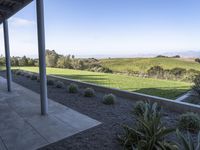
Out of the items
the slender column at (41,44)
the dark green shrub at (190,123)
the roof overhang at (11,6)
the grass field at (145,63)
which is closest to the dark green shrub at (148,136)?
the dark green shrub at (190,123)

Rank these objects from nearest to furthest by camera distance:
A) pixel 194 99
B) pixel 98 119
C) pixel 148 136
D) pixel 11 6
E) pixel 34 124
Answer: pixel 148 136, pixel 34 124, pixel 98 119, pixel 194 99, pixel 11 6

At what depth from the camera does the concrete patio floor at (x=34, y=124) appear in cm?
319

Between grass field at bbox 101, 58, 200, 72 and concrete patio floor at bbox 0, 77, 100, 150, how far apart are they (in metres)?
11.2

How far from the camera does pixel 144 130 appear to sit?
9.65 ft

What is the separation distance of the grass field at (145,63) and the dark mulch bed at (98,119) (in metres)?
9.86

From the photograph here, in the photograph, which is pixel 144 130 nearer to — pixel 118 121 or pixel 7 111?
pixel 118 121

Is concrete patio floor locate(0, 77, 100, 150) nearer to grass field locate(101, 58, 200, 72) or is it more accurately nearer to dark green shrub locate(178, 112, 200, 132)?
dark green shrub locate(178, 112, 200, 132)

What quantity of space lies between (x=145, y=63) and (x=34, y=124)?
16.3m

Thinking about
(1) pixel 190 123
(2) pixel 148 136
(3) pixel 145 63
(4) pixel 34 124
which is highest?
(3) pixel 145 63

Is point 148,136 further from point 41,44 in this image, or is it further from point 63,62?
point 63,62

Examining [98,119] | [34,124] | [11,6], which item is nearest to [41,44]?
[34,124]

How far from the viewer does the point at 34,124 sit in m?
3.93

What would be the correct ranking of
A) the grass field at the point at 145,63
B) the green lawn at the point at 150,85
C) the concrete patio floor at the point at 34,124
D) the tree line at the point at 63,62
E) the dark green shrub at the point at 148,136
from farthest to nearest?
the tree line at the point at 63,62, the grass field at the point at 145,63, the green lawn at the point at 150,85, the concrete patio floor at the point at 34,124, the dark green shrub at the point at 148,136

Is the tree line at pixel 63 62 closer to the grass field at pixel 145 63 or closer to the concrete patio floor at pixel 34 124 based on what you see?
the grass field at pixel 145 63
